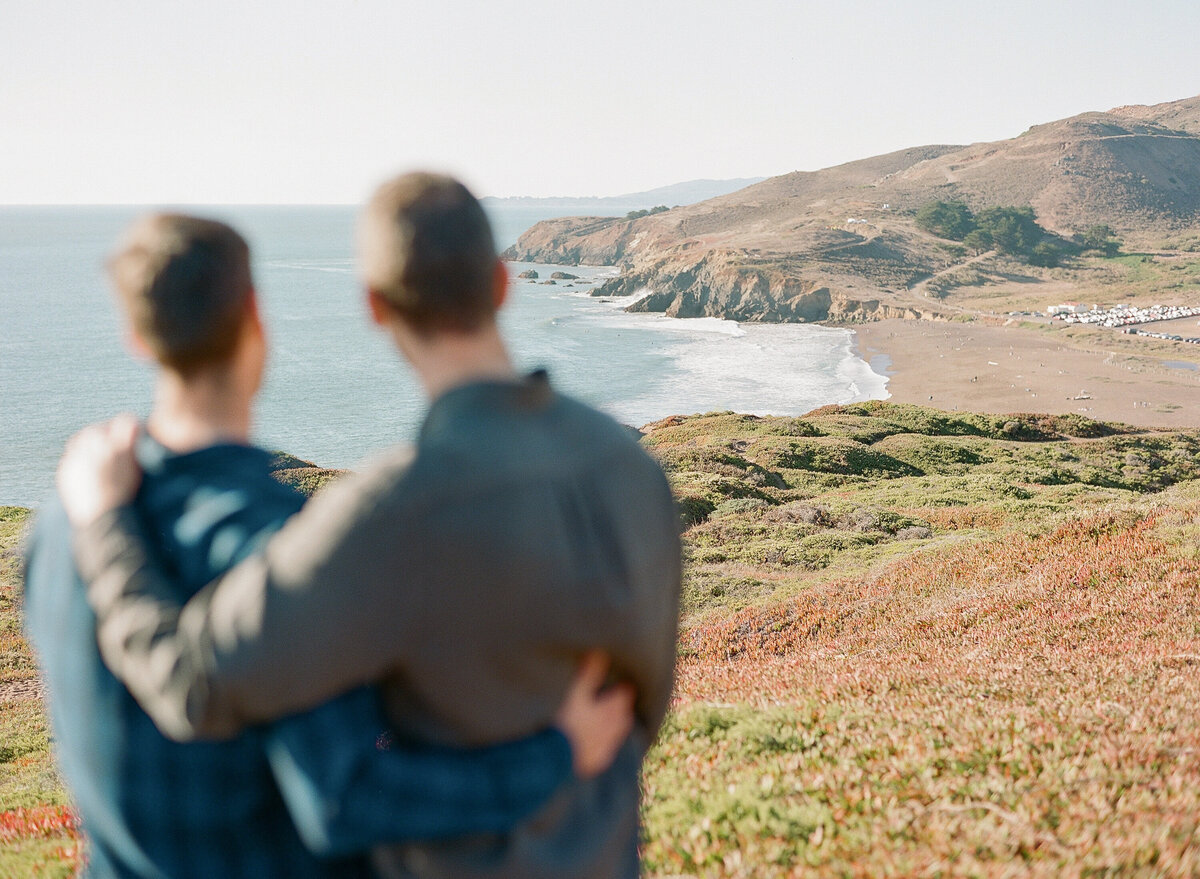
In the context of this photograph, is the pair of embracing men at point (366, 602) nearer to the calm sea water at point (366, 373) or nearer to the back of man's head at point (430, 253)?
Result: the back of man's head at point (430, 253)

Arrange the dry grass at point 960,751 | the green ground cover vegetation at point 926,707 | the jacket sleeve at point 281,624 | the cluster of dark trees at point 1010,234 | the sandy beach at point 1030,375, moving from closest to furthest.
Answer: the jacket sleeve at point 281,624 < the dry grass at point 960,751 < the green ground cover vegetation at point 926,707 < the sandy beach at point 1030,375 < the cluster of dark trees at point 1010,234

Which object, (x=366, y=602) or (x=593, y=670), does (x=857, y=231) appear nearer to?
(x=593, y=670)

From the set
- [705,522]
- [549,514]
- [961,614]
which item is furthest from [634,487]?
[705,522]

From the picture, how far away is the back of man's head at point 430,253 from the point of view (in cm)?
186

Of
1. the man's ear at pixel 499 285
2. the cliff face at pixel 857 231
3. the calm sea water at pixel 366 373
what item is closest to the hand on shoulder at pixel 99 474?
the man's ear at pixel 499 285

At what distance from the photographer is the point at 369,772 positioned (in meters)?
1.82

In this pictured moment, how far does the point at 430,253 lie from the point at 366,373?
80.5 meters

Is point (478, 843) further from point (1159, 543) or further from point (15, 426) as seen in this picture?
point (15, 426)

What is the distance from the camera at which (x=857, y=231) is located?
5773 inches

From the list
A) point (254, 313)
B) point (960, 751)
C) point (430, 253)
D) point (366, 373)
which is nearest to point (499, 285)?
point (430, 253)

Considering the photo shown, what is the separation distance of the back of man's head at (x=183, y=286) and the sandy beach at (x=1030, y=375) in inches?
2464

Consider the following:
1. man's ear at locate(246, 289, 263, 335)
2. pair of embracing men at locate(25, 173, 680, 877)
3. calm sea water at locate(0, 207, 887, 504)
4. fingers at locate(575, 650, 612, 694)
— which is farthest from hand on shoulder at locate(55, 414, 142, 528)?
calm sea water at locate(0, 207, 887, 504)

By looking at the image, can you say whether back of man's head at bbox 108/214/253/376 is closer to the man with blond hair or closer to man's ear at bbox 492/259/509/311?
the man with blond hair

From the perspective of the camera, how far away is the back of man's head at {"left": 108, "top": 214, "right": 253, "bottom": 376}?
1.93m
